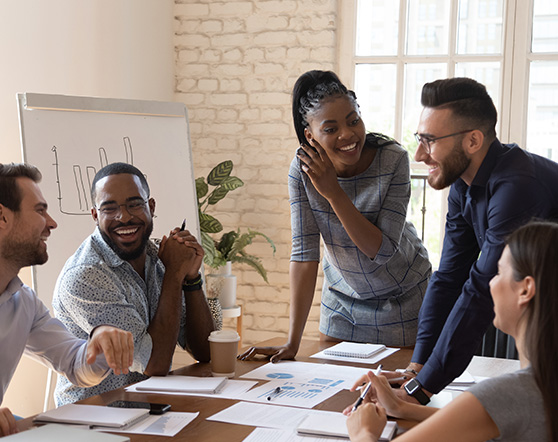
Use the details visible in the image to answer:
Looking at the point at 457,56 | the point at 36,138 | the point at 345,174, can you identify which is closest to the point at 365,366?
the point at 345,174

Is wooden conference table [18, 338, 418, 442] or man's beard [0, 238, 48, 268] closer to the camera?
wooden conference table [18, 338, 418, 442]

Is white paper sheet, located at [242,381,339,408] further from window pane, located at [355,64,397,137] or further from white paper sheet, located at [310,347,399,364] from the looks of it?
window pane, located at [355,64,397,137]

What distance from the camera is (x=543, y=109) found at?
3959mm

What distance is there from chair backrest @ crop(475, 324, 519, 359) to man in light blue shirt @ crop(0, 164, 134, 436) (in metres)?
1.59

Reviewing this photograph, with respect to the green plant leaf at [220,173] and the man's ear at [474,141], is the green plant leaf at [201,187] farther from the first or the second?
the man's ear at [474,141]

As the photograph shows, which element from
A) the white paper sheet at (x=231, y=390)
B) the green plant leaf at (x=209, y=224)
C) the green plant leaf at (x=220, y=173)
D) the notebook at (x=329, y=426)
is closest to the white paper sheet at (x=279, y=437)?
the notebook at (x=329, y=426)

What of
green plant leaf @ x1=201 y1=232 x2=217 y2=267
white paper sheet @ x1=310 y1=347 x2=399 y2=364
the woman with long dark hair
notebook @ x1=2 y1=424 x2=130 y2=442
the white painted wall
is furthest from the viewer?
green plant leaf @ x1=201 y1=232 x2=217 y2=267

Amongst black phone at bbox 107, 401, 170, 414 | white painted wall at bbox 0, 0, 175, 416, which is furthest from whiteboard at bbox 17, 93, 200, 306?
black phone at bbox 107, 401, 170, 414

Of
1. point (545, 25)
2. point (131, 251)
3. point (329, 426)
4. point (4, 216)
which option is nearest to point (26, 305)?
point (4, 216)

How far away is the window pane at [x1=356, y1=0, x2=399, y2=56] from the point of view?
416 centimetres

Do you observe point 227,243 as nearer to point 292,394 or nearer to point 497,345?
A: point 497,345

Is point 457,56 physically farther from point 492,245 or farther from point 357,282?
point 492,245

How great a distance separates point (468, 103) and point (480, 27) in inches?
100

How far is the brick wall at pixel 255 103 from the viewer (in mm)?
4230
